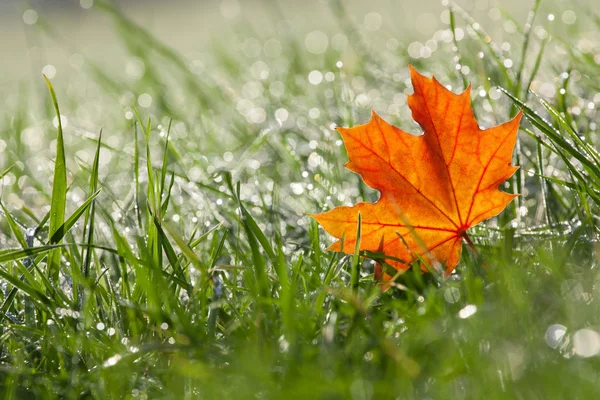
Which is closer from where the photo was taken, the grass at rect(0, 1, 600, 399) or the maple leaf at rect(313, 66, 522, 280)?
the grass at rect(0, 1, 600, 399)

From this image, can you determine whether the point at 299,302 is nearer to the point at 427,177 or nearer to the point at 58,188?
the point at 427,177

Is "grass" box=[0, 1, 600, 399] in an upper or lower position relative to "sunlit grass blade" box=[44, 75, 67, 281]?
lower

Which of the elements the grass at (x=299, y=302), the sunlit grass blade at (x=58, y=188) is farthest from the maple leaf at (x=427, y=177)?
the sunlit grass blade at (x=58, y=188)

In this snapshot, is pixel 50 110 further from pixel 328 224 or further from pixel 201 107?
pixel 328 224

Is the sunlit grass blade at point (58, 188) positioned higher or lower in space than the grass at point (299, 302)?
higher

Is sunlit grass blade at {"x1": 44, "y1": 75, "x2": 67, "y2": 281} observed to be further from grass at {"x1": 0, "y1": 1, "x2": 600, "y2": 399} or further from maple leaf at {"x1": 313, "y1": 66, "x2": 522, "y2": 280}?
maple leaf at {"x1": 313, "y1": 66, "x2": 522, "y2": 280}

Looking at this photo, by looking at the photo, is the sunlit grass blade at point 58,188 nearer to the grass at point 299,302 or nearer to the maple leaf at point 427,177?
the grass at point 299,302

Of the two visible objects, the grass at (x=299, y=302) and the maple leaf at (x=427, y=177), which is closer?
the grass at (x=299, y=302)

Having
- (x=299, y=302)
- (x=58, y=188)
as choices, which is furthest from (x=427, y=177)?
(x=58, y=188)

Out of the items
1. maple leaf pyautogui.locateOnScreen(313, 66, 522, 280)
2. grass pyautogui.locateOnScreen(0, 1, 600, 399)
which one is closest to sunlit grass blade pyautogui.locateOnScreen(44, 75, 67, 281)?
grass pyautogui.locateOnScreen(0, 1, 600, 399)
